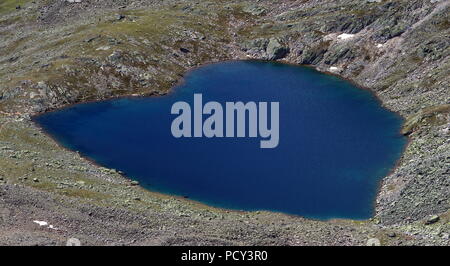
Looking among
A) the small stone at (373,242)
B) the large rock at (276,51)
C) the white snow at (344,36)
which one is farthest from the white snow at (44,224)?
the white snow at (344,36)

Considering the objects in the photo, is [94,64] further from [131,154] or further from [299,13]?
[299,13]

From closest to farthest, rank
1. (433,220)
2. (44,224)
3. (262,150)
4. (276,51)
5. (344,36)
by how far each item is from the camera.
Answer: (44,224), (433,220), (262,150), (344,36), (276,51)

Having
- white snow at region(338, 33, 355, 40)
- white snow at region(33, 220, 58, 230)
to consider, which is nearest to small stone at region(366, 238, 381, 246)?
white snow at region(33, 220, 58, 230)

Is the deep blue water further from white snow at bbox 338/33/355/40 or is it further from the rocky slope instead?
white snow at bbox 338/33/355/40

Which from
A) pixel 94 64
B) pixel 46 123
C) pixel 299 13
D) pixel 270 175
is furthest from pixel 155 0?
pixel 270 175

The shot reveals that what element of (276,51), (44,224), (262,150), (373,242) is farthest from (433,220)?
(276,51)

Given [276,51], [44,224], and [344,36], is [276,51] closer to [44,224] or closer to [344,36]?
[344,36]

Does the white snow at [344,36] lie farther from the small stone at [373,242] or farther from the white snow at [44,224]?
the white snow at [44,224]

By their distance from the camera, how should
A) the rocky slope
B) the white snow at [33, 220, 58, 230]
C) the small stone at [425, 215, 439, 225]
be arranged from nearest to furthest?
the white snow at [33, 220, 58, 230] < the rocky slope < the small stone at [425, 215, 439, 225]
